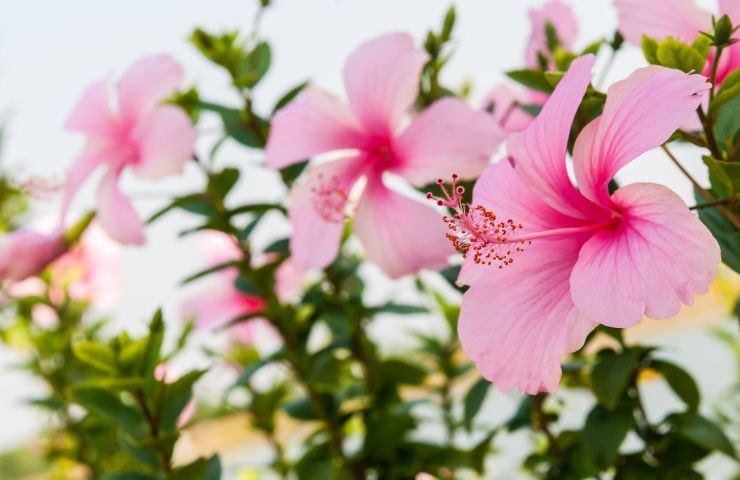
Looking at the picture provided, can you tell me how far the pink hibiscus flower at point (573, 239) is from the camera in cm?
41

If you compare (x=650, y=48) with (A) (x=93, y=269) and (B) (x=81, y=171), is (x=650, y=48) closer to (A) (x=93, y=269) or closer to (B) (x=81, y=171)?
(B) (x=81, y=171)

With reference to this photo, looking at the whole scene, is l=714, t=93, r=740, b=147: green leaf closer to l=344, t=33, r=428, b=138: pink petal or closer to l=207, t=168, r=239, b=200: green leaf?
l=344, t=33, r=428, b=138: pink petal

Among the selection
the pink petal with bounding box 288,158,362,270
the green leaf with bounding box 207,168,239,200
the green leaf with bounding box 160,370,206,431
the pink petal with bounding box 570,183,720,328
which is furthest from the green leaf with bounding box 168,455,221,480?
the pink petal with bounding box 570,183,720,328

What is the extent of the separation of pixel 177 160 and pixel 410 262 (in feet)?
0.81

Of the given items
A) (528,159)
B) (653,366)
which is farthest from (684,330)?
(528,159)

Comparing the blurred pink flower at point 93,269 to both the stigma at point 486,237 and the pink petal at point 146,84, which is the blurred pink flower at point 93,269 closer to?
the pink petal at point 146,84

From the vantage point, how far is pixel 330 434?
0.91m

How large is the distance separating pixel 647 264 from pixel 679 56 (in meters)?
0.14

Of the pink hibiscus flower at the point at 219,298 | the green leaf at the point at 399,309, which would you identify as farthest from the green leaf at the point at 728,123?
the pink hibiscus flower at the point at 219,298

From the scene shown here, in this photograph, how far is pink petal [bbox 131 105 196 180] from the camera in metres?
0.74

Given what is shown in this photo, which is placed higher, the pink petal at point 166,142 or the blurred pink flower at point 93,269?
the pink petal at point 166,142

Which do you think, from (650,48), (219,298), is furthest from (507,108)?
(219,298)

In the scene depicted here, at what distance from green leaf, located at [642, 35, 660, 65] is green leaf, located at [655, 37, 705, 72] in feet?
0.07

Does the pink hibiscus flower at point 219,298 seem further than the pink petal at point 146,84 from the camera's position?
Yes
